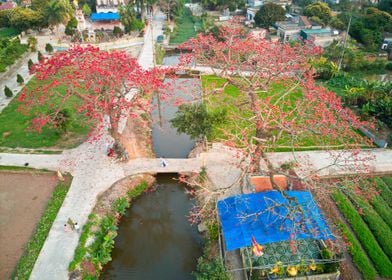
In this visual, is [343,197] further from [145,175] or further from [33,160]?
[33,160]

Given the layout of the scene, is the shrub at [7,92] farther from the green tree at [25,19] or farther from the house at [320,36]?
the house at [320,36]

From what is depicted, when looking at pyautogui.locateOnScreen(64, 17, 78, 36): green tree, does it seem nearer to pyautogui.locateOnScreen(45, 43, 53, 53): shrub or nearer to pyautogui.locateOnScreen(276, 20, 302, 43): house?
pyautogui.locateOnScreen(45, 43, 53, 53): shrub

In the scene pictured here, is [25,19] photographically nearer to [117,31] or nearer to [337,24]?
[117,31]

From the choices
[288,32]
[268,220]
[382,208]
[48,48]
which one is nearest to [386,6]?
[288,32]

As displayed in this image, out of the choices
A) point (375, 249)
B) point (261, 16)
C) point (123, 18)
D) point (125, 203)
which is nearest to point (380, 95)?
point (375, 249)

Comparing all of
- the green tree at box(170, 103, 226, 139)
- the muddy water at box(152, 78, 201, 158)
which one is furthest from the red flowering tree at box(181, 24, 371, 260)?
the muddy water at box(152, 78, 201, 158)

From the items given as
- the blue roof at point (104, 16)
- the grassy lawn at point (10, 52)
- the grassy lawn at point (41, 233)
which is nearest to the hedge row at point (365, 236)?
the grassy lawn at point (41, 233)
